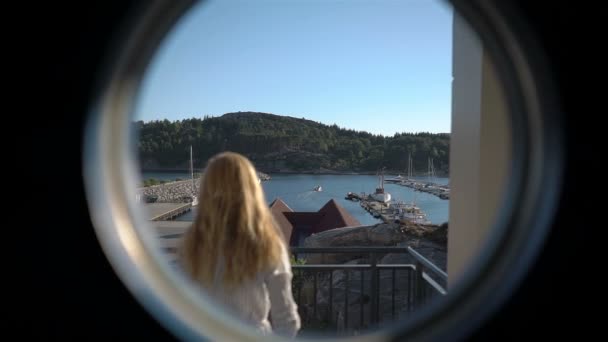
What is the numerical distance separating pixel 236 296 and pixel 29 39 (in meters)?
1.02

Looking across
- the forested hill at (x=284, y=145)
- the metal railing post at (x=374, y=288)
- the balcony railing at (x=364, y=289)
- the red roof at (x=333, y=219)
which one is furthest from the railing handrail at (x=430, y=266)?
the red roof at (x=333, y=219)

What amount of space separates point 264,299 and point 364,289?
4.28 meters

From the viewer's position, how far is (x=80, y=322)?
1.19 meters

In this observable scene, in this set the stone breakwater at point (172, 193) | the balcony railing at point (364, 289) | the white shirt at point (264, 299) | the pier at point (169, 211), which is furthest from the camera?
the stone breakwater at point (172, 193)

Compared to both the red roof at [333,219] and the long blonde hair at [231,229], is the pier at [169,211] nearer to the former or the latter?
the red roof at [333,219]

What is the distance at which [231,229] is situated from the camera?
5.57 ft

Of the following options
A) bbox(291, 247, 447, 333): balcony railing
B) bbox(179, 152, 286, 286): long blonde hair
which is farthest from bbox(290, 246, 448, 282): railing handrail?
bbox(179, 152, 286, 286): long blonde hair

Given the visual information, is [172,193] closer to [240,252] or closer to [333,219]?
[333,219]

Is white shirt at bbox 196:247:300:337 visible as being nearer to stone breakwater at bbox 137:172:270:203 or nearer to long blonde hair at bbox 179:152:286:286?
long blonde hair at bbox 179:152:286:286

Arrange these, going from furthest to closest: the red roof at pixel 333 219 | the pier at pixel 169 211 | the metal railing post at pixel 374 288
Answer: the red roof at pixel 333 219 → the pier at pixel 169 211 → the metal railing post at pixel 374 288

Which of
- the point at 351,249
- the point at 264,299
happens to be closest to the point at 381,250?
the point at 351,249

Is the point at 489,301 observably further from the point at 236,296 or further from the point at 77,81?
the point at 77,81

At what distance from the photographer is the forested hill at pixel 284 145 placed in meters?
9.79

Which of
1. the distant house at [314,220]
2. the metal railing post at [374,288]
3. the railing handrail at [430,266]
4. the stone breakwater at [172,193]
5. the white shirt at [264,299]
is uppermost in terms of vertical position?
the white shirt at [264,299]
